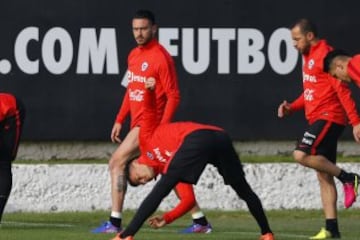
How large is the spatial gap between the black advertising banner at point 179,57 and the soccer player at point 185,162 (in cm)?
470

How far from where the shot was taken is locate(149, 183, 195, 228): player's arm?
44.6 feet

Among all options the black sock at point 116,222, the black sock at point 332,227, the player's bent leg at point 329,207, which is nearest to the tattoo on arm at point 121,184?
the black sock at point 116,222

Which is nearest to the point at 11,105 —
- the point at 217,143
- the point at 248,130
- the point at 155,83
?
the point at 155,83

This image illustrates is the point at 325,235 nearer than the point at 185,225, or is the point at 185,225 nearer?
the point at 325,235

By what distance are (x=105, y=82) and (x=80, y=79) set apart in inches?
11.5

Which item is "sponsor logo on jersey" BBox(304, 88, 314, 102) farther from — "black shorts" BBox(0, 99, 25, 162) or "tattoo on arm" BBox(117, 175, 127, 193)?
"black shorts" BBox(0, 99, 25, 162)

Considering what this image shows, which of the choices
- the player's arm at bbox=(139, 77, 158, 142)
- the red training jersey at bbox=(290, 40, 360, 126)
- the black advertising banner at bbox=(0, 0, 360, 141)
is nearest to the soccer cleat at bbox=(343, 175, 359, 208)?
the red training jersey at bbox=(290, 40, 360, 126)

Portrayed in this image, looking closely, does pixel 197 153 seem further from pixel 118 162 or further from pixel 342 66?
pixel 118 162

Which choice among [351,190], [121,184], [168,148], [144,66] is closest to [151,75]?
[144,66]

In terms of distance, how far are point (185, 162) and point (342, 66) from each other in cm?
161

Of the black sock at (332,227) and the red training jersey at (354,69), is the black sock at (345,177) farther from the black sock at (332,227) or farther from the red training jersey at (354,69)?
the red training jersey at (354,69)

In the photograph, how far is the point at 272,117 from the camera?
1855cm

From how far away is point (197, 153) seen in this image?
12773mm

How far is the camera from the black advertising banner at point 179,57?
18234 millimetres
